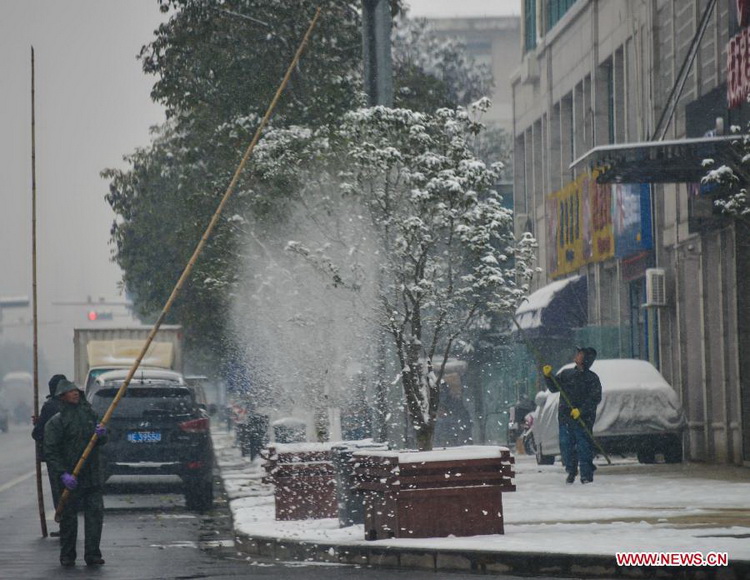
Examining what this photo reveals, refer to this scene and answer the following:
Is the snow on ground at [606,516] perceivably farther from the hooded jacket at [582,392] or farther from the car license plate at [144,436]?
the car license plate at [144,436]

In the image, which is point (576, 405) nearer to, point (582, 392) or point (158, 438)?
point (582, 392)

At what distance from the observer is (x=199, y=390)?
112 ft

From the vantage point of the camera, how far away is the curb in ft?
38.1

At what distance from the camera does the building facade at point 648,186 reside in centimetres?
2472

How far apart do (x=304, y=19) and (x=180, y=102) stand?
295 centimetres

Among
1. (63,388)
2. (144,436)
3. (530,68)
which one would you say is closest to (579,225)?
(530,68)

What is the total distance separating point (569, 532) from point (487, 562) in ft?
4.76

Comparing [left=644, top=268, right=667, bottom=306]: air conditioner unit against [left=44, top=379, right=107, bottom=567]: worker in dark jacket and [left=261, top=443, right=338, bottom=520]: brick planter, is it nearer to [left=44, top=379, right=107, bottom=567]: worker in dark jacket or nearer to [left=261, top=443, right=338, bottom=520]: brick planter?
[left=261, top=443, right=338, bottom=520]: brick planter

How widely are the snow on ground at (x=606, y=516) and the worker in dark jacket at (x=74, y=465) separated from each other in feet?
5.34

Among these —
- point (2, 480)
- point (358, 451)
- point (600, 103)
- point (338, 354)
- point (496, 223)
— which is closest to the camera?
point (358, 451)

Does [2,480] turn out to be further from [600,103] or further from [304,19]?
[600,103]

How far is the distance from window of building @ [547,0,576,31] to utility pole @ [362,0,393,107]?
20701mm

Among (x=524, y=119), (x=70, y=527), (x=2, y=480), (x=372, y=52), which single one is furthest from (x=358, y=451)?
(x=524, y=119)

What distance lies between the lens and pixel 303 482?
1723 centimetres
